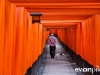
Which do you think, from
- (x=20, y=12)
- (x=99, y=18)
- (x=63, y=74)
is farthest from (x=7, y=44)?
(x=63, y=74)

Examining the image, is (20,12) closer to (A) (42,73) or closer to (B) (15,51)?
(B) (15,51)

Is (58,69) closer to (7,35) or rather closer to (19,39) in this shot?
(19,39)

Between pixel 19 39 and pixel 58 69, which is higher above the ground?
pixel 19 39

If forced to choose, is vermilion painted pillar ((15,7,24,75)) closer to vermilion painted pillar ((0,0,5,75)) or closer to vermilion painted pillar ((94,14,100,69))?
vermilion painted pillar ((0,0,5,75))

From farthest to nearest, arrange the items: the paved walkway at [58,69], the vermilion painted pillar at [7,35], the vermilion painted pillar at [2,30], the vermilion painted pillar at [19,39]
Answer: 1. the paved walkway at [58,69]
2. the vermilion painted pillar at [19,39]
3. the vermilion painted pillar at [7,35]
4. the vermilion painted pillar at [2,30]

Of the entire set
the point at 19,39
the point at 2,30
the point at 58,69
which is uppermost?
the point at 2,30

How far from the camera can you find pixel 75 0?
16.5 feet

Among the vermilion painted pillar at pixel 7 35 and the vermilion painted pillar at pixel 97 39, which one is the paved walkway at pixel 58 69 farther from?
the vermilion painted pillar at pixel 7 35

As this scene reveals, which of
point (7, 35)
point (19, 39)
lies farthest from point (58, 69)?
point (7, 35)

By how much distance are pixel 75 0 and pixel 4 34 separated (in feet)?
5.81

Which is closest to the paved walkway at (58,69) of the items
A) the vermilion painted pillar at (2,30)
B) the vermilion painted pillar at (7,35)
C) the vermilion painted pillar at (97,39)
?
the vermilion painted pillar at (97,39)

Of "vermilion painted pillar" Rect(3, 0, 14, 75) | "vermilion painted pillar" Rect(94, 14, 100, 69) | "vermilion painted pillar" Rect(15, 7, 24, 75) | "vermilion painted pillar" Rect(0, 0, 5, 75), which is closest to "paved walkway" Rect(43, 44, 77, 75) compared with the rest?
"vermilion painted pillar" Rect(94, 14, 100, 69)

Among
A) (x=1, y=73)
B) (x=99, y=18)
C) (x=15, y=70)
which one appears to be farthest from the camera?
(x=99, y=18)

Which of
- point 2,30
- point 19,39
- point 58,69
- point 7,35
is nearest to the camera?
point 2,30
